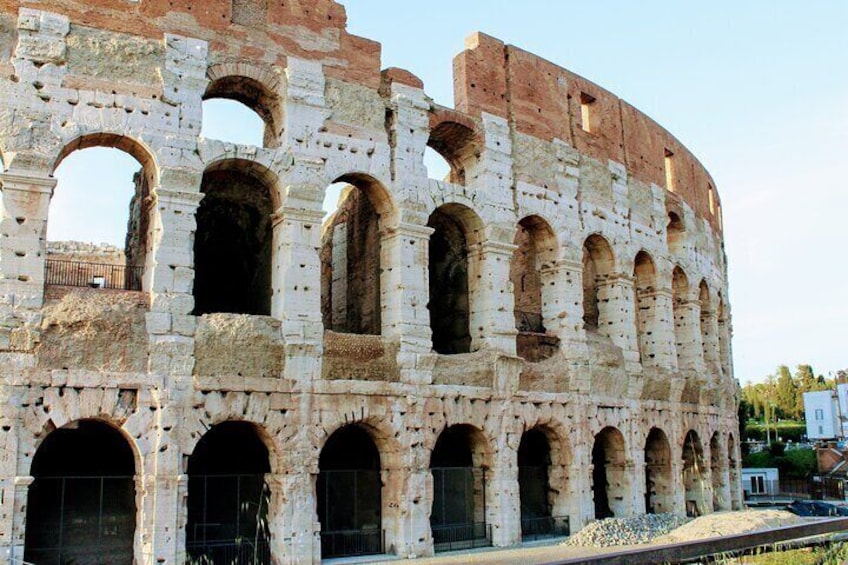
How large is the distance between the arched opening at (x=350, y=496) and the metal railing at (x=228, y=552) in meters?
1.01

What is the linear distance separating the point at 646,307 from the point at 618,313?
2114 millimetres

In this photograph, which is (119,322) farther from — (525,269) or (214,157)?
(525,269)

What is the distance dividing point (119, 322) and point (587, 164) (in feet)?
36.4

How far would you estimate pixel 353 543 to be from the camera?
14.1 m

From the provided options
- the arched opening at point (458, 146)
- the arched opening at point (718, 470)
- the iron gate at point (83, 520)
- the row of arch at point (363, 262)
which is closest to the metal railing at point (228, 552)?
the iron gate at point (83, 520)

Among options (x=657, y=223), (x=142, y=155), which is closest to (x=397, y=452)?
(x=142, y=155)

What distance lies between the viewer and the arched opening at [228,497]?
43.0 ft

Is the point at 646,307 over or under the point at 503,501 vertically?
over

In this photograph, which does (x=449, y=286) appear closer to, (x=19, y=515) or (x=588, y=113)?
(x=588, y=113)

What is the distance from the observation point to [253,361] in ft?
42.5

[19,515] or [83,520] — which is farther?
[83,520]

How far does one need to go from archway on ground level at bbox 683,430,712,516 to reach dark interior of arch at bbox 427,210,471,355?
7373mm

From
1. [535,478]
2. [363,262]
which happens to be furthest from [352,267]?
[535,478]

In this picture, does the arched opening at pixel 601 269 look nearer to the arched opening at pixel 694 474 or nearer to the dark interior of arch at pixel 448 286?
the dark interior of arch at pixel 448 286
